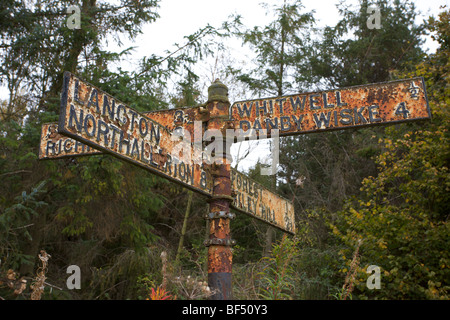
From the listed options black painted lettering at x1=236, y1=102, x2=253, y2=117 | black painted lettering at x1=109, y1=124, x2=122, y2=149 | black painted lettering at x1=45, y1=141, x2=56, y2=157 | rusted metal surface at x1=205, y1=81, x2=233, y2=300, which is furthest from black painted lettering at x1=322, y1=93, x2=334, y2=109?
black painted lettering at x1=45, y1=141, x2=56, y2=157

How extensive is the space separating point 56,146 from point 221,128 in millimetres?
1199

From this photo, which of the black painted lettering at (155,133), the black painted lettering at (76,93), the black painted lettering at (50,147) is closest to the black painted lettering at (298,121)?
the black painted lettering at (155,133)

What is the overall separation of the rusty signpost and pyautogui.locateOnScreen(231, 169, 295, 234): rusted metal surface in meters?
0.02

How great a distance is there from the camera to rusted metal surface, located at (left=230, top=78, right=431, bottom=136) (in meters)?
2.95

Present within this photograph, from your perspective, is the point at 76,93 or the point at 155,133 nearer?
the point at 76,93

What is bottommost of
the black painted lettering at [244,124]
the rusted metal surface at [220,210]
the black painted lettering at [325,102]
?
the rusted metal surface at [220,210]

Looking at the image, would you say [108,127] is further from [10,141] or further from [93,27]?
[93,27]

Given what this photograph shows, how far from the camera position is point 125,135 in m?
2.52

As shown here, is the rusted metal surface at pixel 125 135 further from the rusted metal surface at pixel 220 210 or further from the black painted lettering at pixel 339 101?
the black painted lettering at pixel 339 101

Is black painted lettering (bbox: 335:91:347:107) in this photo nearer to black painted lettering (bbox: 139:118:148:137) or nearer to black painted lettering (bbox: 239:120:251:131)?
black painted lettering (bbox: 239:120:251:131)

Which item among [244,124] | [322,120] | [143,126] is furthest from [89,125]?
[322,120]

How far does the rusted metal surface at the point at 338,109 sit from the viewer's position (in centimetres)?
295

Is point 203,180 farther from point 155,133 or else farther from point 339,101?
point 339,101

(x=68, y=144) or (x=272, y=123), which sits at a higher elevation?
(x=272, y=123)
